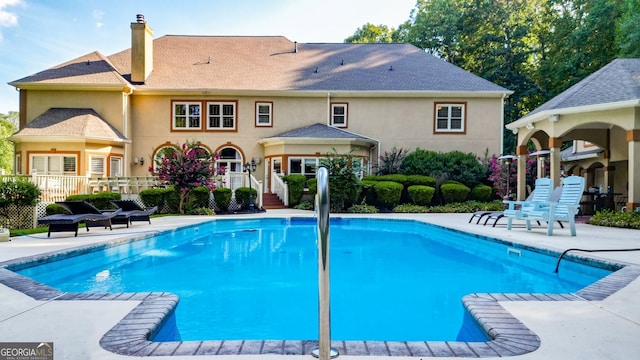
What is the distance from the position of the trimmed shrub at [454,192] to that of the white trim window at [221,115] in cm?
1207

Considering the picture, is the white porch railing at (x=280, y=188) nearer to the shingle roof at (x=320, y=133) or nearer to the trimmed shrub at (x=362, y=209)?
the shingle roof at (x=320, y=133)

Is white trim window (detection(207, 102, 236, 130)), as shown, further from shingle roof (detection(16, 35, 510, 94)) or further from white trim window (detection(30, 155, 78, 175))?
white trim window (detection(30, 155, 78, 175))

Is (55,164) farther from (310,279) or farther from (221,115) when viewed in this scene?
(310,279)

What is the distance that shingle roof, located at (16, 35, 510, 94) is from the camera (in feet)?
74.7

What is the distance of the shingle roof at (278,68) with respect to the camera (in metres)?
22.8

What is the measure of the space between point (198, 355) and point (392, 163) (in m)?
20.0

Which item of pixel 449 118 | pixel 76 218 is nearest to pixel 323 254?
pixel 76 218

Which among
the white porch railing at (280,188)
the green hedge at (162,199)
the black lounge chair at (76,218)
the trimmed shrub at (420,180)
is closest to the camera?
the black lounge chair at (76,218)

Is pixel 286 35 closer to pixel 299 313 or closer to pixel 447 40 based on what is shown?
pixel 447 40

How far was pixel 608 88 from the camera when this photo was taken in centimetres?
1392

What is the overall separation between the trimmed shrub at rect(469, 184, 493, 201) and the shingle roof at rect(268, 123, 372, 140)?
6.37 m

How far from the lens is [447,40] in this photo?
108 ft

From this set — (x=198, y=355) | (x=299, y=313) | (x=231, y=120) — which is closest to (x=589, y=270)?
(x=299, y=313)

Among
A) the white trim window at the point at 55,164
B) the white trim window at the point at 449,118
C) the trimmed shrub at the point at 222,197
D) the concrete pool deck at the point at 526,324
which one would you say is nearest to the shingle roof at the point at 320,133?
the white trim window at the point at 449,118
